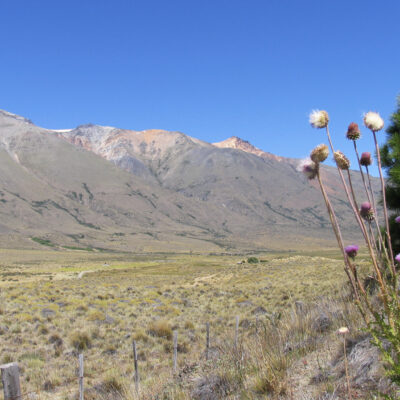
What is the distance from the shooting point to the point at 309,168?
2215mm

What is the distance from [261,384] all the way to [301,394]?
1.34 ft

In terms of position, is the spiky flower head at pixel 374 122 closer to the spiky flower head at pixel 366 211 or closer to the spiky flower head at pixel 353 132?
the spiky flower head at pixel 353 132

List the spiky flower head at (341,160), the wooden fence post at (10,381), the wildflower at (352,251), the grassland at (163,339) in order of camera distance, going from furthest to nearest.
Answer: the wooden fence post at (10,381), the grassland at (163,339), the wildflower at (352,251), the spiky flower head at (341,160)

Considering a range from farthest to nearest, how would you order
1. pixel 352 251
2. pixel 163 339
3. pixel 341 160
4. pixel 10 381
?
pixel 163 339, pixel 10 381, pixel 352 251, pixel 341 160

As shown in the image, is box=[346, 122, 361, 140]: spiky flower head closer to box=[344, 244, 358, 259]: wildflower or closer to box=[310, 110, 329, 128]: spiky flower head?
box=[310, 110, 329, 128]: spiky flower head

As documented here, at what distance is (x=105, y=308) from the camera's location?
2244 centimetres

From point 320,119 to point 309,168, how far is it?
0.97 ft

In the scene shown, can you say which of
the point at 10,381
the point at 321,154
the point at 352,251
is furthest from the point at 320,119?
the point at 10,381

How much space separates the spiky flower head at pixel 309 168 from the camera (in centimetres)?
217

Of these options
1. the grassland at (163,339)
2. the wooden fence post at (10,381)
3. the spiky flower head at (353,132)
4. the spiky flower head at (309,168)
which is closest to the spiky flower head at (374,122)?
the spiky flower head at (353,132)

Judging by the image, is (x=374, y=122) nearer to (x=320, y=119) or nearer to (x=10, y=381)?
(x=320, y=119)

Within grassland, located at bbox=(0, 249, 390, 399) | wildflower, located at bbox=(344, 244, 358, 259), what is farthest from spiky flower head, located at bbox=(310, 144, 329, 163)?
grassland, located at bbox=(0, 249, 390, 399)

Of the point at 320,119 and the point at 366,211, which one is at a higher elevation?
the point at 320,119

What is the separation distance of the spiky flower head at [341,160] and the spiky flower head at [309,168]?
0.12 metres
